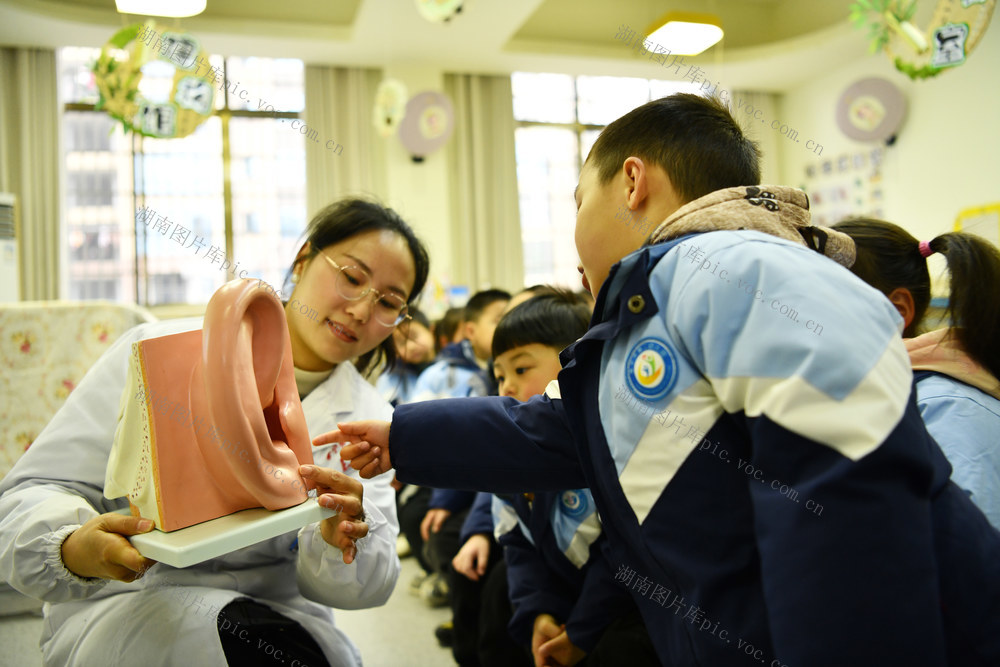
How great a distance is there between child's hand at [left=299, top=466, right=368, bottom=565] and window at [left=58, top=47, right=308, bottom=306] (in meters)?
5.16

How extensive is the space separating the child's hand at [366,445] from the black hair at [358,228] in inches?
20.3

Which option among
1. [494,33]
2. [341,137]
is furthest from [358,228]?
[341,137]

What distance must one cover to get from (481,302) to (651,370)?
2247mm

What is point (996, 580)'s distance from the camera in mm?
706

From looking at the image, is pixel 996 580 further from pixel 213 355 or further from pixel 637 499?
pixel 213 355

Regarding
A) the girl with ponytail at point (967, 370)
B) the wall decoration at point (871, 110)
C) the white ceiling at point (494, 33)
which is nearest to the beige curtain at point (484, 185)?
the white ceiling at point (494, 33)

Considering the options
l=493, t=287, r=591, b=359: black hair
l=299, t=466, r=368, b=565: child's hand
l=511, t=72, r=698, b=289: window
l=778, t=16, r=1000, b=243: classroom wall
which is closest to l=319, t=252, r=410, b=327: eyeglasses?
l=493, t=287, r=591, b=359: black hair

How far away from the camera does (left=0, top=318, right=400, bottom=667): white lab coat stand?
95 centimetres

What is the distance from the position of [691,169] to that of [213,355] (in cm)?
68

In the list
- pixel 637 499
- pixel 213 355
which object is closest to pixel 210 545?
pixel 213 355

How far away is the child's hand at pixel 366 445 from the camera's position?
0.98 metres

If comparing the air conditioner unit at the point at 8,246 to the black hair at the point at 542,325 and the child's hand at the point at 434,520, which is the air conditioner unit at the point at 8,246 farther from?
the black hair at the point at 542,325

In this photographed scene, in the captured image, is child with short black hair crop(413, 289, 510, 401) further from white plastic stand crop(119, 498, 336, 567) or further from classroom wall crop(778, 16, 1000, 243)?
classroom wall crop(778, 16, 1000, 243)

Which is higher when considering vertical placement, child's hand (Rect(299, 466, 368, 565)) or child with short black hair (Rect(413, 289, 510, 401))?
child with short black hair (Rect(413, 289, 510, 401))
